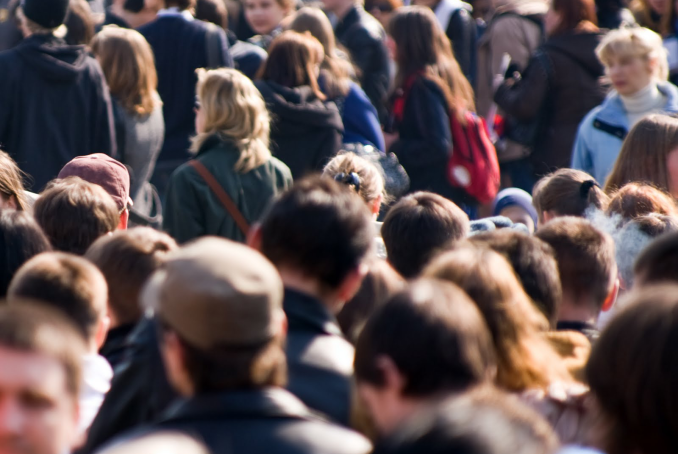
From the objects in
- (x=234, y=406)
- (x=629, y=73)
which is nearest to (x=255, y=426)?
(x=234, y=406)

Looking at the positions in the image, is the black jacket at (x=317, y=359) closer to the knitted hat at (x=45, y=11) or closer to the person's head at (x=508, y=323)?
the person's head at (x=508, y=323)

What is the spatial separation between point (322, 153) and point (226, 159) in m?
1.16

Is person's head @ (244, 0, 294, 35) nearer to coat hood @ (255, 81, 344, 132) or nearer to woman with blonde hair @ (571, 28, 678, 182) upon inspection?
coat hood @ (255, 81, 344, 132)

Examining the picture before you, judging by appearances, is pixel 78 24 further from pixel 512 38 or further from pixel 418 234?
pixel 418 234

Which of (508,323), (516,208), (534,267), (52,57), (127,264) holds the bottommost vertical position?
(516,208)

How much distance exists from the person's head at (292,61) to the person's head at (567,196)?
80.2 inches

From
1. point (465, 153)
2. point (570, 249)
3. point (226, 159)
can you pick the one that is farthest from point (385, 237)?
point (465, 153)

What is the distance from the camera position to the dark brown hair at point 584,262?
3475 mm

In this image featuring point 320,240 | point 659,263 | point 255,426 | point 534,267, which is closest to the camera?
point 255,426

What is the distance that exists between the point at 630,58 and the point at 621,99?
295 millimetres

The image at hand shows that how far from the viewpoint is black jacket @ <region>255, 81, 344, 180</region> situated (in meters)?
6.54

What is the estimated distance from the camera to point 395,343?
232 cm

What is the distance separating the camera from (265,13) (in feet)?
28.8

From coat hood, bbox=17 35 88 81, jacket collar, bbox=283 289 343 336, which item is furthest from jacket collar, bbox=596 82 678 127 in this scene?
jacket collar, bbox=283 289 343 336
